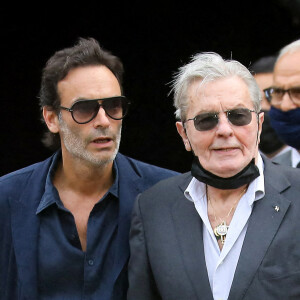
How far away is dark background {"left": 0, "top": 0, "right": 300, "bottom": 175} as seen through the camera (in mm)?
5656

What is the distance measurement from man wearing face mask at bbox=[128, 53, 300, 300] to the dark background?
305 centimetres

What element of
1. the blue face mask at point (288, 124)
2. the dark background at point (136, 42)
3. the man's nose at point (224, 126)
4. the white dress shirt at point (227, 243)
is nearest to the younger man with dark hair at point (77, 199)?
the white dress shirt at point (227, 243)

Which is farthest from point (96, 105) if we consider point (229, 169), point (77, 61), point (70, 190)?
point (229, 169)

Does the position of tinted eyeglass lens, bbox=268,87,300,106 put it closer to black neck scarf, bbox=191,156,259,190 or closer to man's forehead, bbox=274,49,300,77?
man's forehead, bbox=274,49,300,77

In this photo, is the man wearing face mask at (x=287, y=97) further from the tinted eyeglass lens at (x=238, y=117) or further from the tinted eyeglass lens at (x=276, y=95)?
the tinted eyeglass lens at (x=238, y=117)

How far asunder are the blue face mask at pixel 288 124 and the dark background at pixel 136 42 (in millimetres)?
2113

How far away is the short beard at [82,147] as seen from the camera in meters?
3.05

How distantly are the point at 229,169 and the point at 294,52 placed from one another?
1.34 metres

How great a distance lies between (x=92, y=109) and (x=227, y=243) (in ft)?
3.25

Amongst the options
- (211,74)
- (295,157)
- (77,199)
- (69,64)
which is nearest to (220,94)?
(211,74)

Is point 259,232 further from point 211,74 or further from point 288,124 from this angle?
point 288,124

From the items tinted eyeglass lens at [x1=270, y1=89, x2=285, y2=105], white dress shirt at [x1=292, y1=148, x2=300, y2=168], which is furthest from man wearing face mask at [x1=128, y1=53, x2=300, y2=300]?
white dress shirt at [x1=292, y1=148, x2=300, y2=168]

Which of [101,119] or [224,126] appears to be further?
[101,119]

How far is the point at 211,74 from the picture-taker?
2656 millimetres
